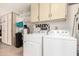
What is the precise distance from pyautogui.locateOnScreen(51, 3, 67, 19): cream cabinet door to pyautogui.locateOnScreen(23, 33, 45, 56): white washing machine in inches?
12.2

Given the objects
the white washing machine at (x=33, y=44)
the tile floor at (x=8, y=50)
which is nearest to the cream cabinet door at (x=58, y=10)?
the white washing machine at (x=33, y=44)

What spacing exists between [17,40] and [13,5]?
483mm

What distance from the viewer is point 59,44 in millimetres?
1742

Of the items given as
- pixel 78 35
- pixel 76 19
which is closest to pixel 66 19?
pixel 76 19

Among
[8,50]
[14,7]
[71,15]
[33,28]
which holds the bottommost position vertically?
[8,50]

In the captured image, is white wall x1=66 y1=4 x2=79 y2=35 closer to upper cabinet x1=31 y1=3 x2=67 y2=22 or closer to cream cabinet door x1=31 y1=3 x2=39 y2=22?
upper cabinet x1=31 y1=3 x2=67 y2=22

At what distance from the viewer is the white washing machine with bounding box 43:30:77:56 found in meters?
1.68

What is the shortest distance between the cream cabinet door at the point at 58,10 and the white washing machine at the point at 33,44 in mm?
310

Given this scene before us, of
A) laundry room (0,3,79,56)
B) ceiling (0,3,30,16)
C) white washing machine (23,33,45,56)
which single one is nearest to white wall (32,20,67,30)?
laundry room (0,3,79,56)

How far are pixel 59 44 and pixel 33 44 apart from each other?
36 centimetres

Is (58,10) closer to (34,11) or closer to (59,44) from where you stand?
(34,11)

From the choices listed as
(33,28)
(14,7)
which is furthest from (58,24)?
(14,7)

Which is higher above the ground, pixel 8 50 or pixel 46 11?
pixel 46 11

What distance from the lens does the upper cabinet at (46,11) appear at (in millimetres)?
1748
